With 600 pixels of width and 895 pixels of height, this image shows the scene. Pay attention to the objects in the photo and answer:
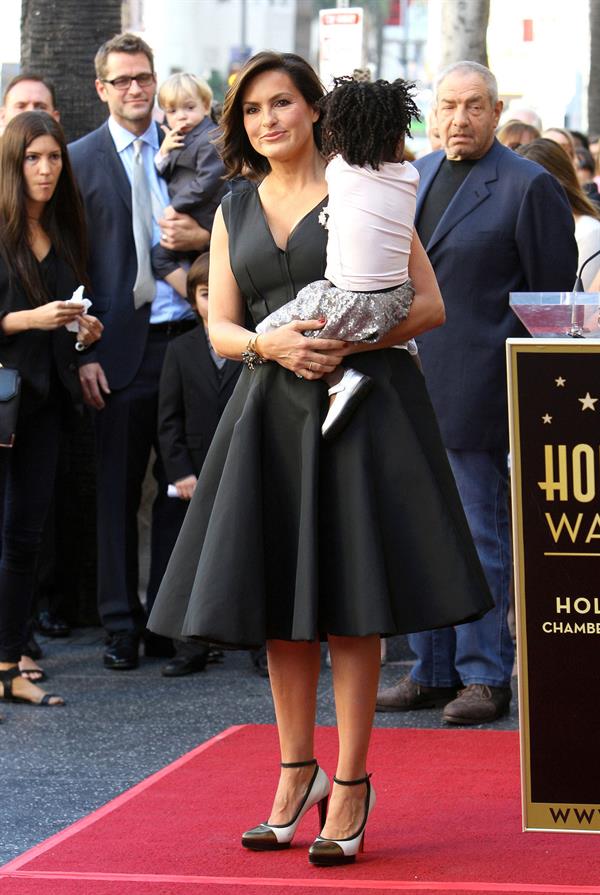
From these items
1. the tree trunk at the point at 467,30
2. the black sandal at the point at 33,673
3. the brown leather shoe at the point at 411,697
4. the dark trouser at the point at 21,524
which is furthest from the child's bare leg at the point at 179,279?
the tree trunk at the point at 467,30

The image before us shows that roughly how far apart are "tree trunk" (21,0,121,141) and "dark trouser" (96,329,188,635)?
5.35 feet

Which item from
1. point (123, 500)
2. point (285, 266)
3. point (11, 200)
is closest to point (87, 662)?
point (123, 500)

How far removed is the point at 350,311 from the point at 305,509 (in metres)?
0.52

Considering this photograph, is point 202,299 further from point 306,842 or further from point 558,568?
point 558,568

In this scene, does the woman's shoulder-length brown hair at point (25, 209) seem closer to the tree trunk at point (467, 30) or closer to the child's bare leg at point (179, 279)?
the child's bare leg at point (179, 279)

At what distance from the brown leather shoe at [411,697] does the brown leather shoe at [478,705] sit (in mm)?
221

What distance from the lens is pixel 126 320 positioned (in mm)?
7285

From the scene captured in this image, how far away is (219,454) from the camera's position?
436cm

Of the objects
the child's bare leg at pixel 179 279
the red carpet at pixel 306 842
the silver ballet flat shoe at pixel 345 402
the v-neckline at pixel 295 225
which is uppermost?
the v-neckline at pixel 295 225

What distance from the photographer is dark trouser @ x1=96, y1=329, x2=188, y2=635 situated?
7.32 m

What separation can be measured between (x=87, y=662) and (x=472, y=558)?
3.54m

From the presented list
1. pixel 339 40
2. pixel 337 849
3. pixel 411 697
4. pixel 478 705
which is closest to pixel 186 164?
pixel 411 697

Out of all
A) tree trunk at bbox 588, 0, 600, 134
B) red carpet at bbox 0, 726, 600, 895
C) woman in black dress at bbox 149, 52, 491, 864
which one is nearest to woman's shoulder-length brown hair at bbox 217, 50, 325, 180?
woman in black dress at bbox 149, 52, 491, 864

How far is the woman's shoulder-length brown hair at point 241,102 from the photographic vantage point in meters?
4.34
